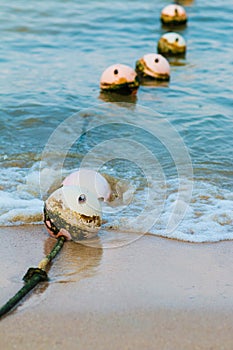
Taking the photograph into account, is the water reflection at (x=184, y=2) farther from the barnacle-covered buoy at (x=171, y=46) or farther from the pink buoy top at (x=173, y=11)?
the barnacle-covered buoy at (x=171, y=46)

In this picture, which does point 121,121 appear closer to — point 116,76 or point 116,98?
point 116,98

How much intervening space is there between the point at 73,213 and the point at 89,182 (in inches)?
20.7

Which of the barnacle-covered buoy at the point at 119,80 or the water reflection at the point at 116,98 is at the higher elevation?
the barnacle-covered buoy at the point at 119,80

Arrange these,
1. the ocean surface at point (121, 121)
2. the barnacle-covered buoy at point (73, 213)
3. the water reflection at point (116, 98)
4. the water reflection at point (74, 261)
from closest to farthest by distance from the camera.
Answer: the water reflection at point (74, 261) → the barnacle-covered buoy at point (73, 213) → the ocean surface at point (121, 121) → the water reflection at point (116, 98)

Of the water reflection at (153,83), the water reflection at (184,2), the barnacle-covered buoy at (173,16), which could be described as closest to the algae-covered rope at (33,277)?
the water reflection at (153,83)

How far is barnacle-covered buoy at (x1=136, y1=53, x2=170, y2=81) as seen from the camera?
829 centimetres

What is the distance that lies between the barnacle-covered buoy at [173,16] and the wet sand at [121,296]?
7612mm

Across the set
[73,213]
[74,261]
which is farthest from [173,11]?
[74,261]

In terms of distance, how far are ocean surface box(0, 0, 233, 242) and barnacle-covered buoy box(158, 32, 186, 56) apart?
20 centimetres

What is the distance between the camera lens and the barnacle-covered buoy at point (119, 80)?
7.73 metres

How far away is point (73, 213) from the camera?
3945 millimetres

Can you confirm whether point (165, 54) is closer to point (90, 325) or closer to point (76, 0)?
point (76, 0)

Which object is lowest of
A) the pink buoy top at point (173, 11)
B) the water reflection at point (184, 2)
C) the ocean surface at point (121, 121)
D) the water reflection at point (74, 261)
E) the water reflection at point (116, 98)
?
the water reflection at point (116, 98)

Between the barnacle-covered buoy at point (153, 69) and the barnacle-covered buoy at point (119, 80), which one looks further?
the barnacle-covered buoy at point (153, 69)
